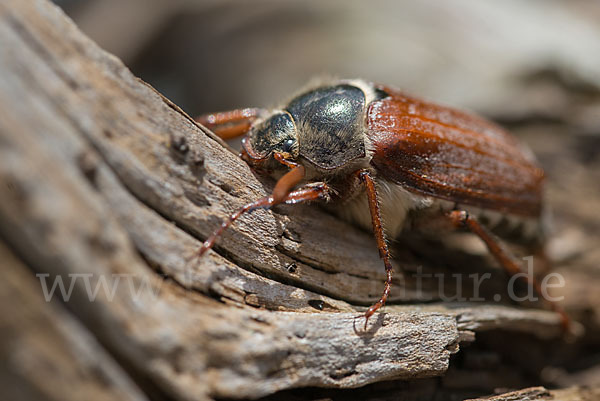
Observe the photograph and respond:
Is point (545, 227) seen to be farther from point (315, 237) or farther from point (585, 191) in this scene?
point (315, 237)

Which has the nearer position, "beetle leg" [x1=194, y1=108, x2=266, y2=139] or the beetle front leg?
the beetle front leg

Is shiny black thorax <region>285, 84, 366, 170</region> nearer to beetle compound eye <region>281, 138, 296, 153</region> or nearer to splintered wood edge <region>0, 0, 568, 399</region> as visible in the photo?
beetle compound eye <region>281, 138, 296, 153</region>

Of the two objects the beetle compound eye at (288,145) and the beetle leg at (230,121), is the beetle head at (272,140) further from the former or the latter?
the beetle leg at (230,121)

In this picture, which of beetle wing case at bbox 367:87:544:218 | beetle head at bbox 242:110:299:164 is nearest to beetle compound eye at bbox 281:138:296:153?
beetle head at bbox 242:110:299:164

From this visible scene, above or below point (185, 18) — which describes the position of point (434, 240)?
below

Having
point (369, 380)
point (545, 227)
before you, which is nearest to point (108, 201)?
point (369, 380)

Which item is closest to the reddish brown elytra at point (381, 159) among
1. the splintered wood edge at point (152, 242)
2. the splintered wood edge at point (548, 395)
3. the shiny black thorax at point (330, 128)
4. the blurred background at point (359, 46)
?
the shiny black thorax at point (330, 128)

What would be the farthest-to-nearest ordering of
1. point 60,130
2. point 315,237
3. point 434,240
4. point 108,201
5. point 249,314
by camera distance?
point 434,240
point 315,237
point 249,314
point 108,201
point 60,130

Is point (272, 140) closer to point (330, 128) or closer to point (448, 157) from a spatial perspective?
point (330, 128)
